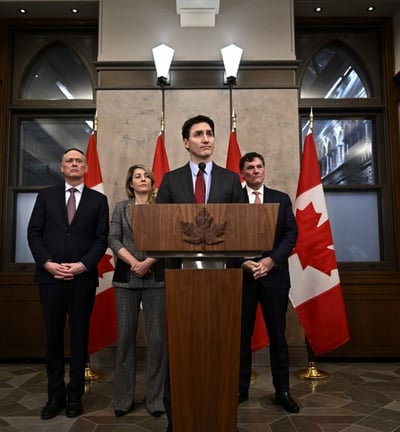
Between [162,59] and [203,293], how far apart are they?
266 cm

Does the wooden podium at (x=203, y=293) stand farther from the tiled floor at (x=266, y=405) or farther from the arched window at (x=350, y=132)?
the arched window at (x=350, y=132)

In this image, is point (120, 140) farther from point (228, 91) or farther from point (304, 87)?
point (304, 87)

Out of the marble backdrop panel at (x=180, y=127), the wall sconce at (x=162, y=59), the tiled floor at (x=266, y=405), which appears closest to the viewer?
the tiled floor at (x=266, y=405)

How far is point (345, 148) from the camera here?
14.1 ft

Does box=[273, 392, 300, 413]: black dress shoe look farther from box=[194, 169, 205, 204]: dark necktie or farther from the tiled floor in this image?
box=[194, 169, 205, 204]: dark necktie

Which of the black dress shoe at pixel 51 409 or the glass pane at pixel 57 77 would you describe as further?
the glass pane at pixel 57 77

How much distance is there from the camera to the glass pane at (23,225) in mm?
4188

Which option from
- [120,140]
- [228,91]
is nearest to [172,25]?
[228,91]

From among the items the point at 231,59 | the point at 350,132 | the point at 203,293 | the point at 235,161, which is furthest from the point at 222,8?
the point at 203,293

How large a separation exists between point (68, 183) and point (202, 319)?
144 cm

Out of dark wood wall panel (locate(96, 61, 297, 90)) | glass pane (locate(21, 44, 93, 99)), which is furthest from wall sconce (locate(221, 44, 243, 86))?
glass pane (locate(21, 44, 93, 99))

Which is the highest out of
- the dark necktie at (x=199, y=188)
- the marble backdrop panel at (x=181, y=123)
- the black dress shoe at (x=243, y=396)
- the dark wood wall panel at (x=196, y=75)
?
the dark wood wall panel at (x=196, y=75)

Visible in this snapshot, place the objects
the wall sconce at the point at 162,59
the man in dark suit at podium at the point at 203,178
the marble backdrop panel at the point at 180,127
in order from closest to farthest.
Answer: the man in dark suit at podium at the point at 203,178, the wall sconce at the point at 162,59, the marble backdrop panel at the point at 180,127

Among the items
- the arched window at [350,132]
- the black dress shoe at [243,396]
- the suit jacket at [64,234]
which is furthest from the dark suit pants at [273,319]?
the arched window at [350,132]
